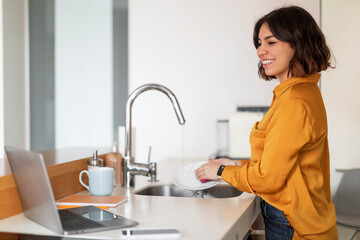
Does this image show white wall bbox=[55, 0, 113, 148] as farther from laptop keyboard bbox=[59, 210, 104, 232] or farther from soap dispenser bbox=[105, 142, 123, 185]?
laptop keyboard bbox=[59, 210, 104, 232]

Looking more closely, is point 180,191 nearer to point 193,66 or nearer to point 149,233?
point 149,233

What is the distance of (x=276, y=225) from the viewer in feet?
4.43

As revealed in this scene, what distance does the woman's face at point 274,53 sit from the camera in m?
1.32

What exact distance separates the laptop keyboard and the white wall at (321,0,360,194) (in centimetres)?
183

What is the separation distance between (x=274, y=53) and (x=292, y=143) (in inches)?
12.7

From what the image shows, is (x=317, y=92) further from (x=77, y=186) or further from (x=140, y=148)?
(x=140, y=148)

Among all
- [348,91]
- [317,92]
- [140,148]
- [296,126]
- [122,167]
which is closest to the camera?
[296,126]

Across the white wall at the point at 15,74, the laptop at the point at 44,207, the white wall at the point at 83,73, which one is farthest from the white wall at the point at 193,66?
the laptop at the point at 44,207

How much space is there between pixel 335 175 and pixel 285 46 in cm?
152

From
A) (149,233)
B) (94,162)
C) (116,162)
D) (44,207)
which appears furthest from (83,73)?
(149,233)

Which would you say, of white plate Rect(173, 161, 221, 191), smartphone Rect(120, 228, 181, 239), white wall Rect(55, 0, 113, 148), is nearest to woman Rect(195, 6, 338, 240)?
white plate Rect(173, 161, 221, 191)

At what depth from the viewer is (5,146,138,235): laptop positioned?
1.01 metres

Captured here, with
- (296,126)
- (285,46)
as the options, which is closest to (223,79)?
(285,46)

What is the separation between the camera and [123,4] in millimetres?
3084
